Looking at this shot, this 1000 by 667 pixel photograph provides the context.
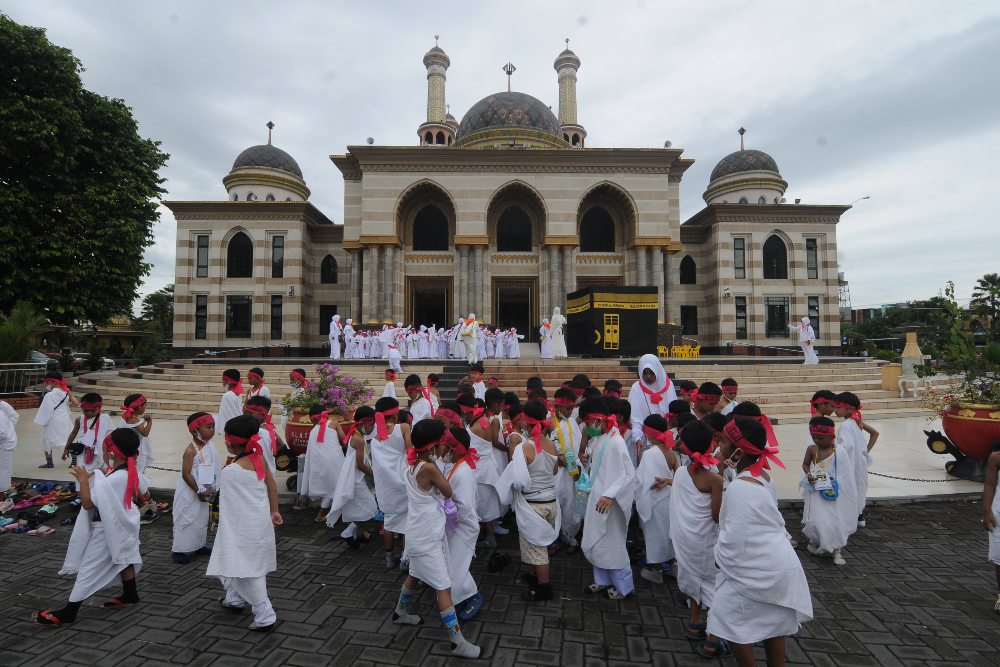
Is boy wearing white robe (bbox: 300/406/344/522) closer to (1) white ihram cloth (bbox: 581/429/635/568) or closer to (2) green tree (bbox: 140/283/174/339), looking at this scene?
(1) white ihram cloth (bbox: 581/429/635/568)

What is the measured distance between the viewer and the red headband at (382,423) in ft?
15.2

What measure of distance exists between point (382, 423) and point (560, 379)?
9792 mm

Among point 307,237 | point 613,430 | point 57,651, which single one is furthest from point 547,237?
point 57,651

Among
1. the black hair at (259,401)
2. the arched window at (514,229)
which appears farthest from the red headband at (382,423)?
the arched window at (514,229)

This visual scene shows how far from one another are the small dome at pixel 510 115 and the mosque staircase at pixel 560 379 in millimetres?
19171

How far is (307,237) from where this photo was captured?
2884 cm

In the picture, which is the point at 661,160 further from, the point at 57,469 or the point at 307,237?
the point at 57,469

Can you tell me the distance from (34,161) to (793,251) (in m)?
35.4

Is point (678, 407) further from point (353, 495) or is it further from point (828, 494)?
point (353, 495)

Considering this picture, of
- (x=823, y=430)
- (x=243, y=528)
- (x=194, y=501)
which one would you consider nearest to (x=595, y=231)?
(x=823, y=430)

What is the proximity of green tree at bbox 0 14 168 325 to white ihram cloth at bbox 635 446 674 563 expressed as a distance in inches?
802

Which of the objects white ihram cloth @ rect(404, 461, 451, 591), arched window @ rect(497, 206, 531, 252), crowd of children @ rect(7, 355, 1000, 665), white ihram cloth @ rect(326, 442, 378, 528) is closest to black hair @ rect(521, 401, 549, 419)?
crowd of children @ rect(7, 355, 1000, 665)

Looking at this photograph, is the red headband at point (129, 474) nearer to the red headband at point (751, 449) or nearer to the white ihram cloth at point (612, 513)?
the white ihram cloth at point (612, 513)

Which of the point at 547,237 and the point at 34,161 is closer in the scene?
the point at 34,161
